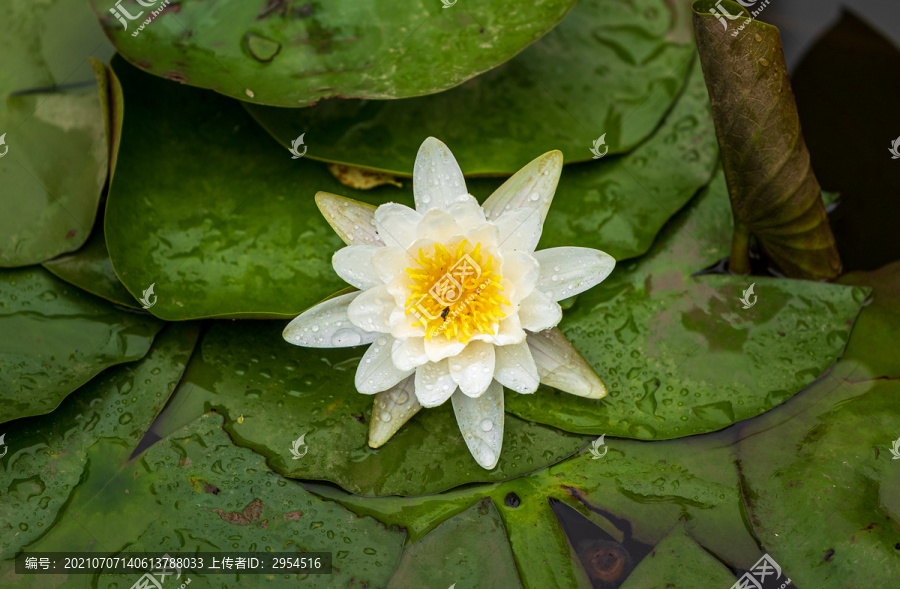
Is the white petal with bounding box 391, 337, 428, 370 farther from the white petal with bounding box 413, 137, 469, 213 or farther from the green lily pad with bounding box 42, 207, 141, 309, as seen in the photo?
the green lily pad with bounding box 42, 207, 141, 309

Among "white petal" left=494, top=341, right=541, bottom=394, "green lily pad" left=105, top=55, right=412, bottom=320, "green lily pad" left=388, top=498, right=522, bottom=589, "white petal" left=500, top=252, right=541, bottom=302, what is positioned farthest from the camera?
"green lily pad" left=105, top=55, right=412, bottom=320

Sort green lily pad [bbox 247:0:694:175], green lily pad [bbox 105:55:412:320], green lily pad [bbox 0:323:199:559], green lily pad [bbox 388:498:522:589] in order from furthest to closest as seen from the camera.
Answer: green lily pad [bbox 247:0:694:175]
green lily pad [bbox 105:55:412:320]
green lily pad [bbox 0:323:199:559]
green lily pad [bbox 388:498:522:589]

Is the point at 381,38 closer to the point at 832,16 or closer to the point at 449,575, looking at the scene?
the point at 449,575

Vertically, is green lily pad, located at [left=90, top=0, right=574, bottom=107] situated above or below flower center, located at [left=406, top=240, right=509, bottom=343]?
above

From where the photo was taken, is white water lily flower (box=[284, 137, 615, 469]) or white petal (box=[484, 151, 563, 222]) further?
white petal (box=[484, 151, 563, 222])

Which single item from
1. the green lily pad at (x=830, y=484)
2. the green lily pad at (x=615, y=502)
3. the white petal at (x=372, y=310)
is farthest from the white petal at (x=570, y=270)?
the green lily pad at (x=830, y=484)

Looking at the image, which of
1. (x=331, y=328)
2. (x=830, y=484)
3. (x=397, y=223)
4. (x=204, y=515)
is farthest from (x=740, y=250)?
(x=204, y=515)

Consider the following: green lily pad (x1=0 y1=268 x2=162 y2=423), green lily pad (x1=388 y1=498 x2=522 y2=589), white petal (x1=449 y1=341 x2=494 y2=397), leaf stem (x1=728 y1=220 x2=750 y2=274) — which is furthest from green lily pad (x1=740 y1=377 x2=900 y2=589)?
green lily pad (x1=0 y1=268 x2=162 y2=423)
